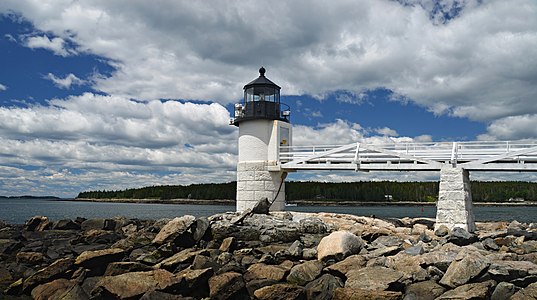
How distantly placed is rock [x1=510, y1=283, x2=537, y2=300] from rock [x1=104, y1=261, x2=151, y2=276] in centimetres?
801

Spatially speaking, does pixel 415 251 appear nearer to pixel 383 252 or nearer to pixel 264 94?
pixel 383 252

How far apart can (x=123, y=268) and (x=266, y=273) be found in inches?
136

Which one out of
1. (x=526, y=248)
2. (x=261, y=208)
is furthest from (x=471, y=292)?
(x=261, y=208)

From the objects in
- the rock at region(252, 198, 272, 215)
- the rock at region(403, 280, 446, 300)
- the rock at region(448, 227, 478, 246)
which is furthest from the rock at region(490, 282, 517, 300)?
the rock at region(252, 198, 272, 215)

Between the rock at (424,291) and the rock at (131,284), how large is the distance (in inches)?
191

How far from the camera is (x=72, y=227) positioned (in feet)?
67.7

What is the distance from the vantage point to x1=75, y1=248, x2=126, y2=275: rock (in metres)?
11.8

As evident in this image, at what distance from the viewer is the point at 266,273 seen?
36.8ft

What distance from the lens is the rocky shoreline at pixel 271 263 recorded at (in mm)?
9945

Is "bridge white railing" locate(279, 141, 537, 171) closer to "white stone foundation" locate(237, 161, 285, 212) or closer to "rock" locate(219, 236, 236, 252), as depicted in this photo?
Answer: "white stone foundation" locate(237, 161, 285, 212)

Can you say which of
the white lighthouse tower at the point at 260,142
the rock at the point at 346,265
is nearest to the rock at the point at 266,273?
the rock at the point at 346,265

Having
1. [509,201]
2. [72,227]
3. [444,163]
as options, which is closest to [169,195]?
[509,201]

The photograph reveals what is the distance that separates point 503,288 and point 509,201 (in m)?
99.1

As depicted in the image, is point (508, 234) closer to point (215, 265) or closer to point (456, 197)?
point (456, 197)
